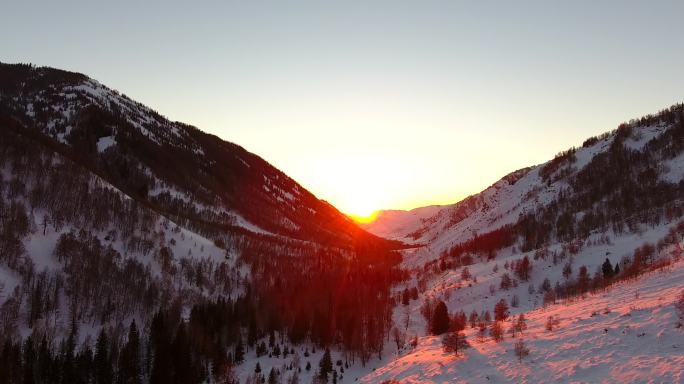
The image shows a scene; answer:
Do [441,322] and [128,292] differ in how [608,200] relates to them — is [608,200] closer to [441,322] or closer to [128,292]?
[441,322]

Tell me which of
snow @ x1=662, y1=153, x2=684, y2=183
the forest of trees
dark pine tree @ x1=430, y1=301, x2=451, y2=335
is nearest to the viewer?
dark pine tree @ x1=430, y1=301, x2=451, y2=335

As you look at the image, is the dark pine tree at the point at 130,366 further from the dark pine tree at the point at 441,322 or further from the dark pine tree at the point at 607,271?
the dark pine tree at the point at 607,271

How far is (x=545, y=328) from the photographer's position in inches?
1666

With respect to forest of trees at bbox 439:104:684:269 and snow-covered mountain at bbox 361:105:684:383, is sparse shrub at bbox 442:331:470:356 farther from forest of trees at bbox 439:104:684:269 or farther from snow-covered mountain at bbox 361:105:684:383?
forest of trees at bbox 439:104:684:269

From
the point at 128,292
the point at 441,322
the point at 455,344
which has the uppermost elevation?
the point at 128,292

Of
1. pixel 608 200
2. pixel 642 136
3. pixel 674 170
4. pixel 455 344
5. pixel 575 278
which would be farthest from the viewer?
pixel 642 136

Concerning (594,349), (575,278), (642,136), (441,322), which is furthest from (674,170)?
(594,349)

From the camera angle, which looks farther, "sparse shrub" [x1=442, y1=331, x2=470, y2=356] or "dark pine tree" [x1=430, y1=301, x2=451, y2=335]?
"dark pine tree" [x1=430, y1=301, x2=451, y2=335]

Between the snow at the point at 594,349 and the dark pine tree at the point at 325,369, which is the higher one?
the snow at the point at 594,349

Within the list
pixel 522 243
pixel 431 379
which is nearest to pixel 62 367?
pixel 431 379

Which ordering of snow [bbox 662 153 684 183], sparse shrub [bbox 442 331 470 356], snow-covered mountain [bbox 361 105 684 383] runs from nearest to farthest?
snow-covered mountain [bbox 361 105 684 383], sparse shrub [bbox 442 331 470 356], snow [bbox 662 153 684 183]

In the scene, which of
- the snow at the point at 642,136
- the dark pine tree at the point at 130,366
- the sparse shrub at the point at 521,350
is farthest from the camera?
the snow at the point at 642,136

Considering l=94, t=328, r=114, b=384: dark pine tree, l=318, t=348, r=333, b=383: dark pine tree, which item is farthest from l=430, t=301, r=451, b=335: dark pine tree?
l=94, t=328, r=114, b=384: dark pine tree

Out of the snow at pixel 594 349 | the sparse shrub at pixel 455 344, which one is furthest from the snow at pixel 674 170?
the sparse shrub at pixel 455 344
